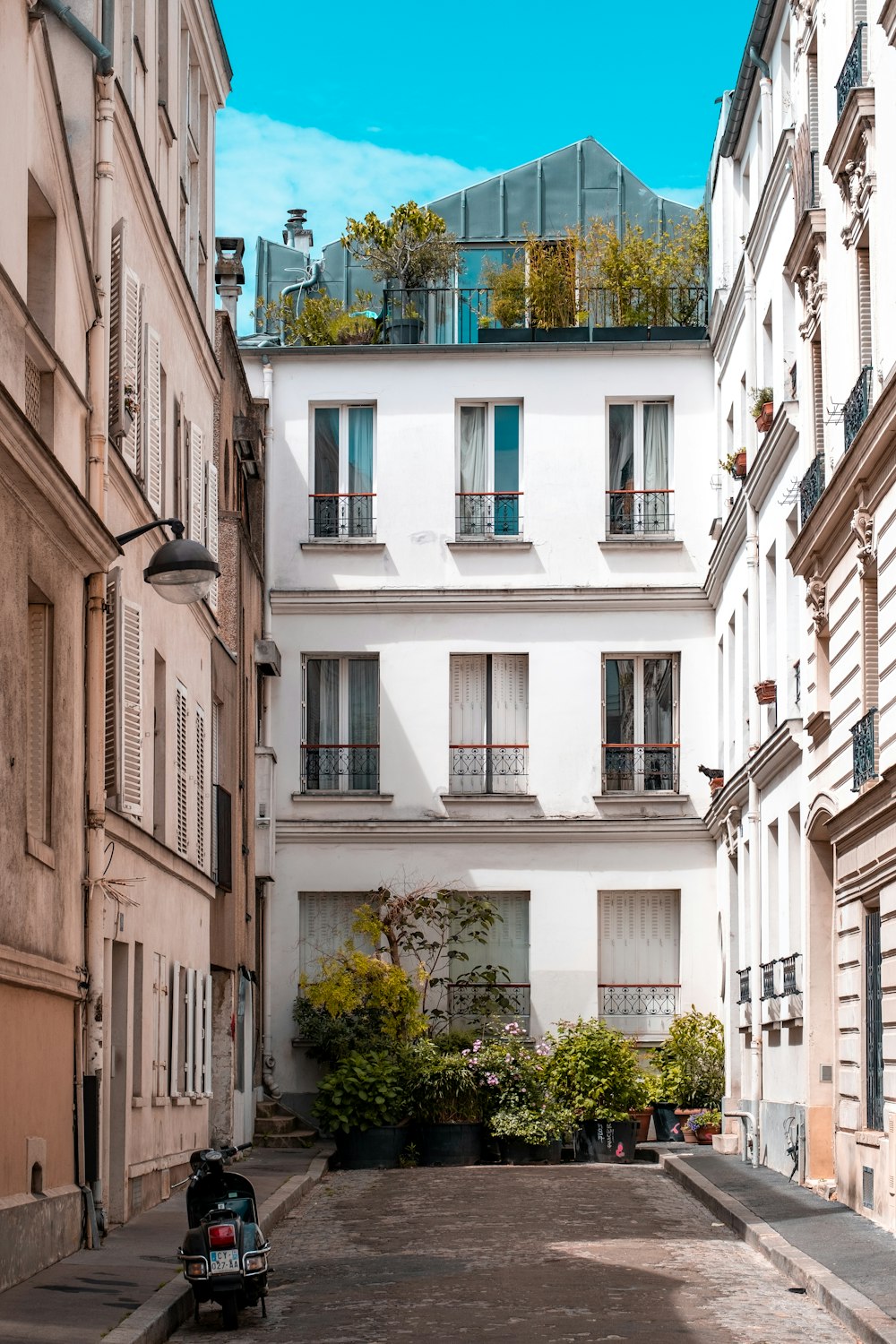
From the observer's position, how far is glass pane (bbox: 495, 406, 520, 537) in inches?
1171

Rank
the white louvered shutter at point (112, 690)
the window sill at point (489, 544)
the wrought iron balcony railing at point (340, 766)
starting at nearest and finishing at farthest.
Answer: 1. the white louvered shutter at point (112, 690)
2. the wrought iron balcony railing at point (340, 766)
3. the window sill at point (489, 544)

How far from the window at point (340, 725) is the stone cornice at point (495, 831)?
0.67 m

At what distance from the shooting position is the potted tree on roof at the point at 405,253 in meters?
31.3

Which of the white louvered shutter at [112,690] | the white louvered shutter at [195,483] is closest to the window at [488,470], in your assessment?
the white louvered shutter at [195,483]

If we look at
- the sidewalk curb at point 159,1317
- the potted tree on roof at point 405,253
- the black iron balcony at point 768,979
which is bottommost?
the sidewalk curb at point 159,1317

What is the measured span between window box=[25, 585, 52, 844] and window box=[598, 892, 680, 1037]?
647 inches

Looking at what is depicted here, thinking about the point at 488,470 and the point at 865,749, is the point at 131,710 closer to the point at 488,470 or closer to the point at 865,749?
the point at 865,749

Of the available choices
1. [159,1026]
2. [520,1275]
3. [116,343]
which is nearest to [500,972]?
[159,1026]

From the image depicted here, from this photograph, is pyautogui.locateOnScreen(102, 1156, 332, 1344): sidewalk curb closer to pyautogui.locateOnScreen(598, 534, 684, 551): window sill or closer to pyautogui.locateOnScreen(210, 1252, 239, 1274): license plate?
pyautogui.locateOnScreen(210, 1252, 239, 1274): license plate

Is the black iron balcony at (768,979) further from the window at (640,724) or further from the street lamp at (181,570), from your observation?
the street lamp at (181,570)

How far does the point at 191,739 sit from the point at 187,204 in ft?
19.4

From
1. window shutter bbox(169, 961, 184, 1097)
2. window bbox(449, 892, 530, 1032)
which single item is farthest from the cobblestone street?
window bbox(449, 892, 530, 1032)

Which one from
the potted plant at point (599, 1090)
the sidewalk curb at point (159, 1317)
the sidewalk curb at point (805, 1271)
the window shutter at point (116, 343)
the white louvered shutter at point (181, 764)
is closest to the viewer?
the sidewalk curb at point (159, 1317)

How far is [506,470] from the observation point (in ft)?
98.1
